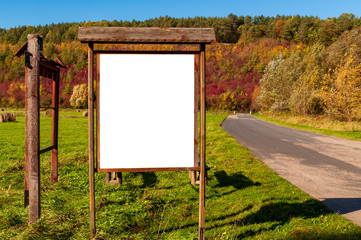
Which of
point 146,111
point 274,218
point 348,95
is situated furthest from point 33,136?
point 348,95

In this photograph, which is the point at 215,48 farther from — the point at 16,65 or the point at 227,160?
the point at 227,160

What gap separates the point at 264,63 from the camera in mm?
114562

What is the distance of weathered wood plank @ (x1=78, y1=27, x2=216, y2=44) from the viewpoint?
3.18 m

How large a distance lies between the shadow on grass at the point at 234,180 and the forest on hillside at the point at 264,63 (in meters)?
5.75

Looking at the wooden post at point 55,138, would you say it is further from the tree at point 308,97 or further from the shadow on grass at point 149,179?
the tree at point 308,97

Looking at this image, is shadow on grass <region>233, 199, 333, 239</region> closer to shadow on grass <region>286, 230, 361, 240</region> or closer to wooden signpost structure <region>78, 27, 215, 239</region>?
shadow on grass <region>286, 230, 361, 240</region>

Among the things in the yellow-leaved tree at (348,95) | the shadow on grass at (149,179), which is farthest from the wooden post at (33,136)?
the yellow-leaved tree at (348,95)

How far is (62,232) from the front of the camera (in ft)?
10.9

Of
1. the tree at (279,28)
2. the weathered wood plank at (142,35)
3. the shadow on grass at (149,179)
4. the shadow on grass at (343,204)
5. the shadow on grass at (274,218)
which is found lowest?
the shadow on grass at (343,204)

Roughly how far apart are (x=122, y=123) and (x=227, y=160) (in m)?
5.85

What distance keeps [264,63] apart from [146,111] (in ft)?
400

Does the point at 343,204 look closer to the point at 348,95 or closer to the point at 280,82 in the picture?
the point at 348,95

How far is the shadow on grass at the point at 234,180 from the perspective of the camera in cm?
601

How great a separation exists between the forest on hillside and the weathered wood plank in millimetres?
4728
